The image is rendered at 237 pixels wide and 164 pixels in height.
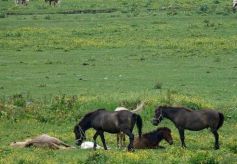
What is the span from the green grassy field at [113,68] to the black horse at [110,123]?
52 centimetres

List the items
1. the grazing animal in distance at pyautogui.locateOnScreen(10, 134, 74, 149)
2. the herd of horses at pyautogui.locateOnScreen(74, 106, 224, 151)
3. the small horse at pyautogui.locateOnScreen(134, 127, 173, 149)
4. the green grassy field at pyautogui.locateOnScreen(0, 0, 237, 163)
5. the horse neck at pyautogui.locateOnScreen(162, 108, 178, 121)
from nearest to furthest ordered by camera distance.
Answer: the herd of horses at pyautogui.locateOnScreen(74, 106, 224, 151)
the grazing animal in distance at pyautogui.locateOnScreen(10, 134, 74, 149)
the small horse at pyautogui.locateOnScreen(134, 127, 173, 149)
the horse neck at pyautogui.locateOnScreen(162, 108, 178, 121)
the green grassy field at pyautogui.locateOnScreen(0, 0, 237, 163)

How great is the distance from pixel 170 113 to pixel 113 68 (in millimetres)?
11856

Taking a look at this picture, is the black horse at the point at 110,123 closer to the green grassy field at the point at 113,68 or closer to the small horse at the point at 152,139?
the green grassy field at the point at 113,68

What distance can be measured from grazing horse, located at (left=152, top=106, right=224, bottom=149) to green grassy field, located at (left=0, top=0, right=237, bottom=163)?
444 mm

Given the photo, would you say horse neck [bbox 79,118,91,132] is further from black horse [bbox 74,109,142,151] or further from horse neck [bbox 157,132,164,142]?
horse neck [bbox 157,132,164,142]

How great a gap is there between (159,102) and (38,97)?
3914mm

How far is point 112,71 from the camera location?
2891 centimetres

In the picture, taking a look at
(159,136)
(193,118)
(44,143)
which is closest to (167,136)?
(159,136)

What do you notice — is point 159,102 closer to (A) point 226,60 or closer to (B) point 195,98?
(B) point 195,98

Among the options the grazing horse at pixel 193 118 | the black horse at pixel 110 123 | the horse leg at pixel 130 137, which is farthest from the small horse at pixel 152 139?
the horse leg at pixel 130 137

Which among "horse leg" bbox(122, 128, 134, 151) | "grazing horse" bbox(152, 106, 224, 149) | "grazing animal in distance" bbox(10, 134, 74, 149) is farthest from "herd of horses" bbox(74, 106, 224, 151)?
"grazing animal in distance" bbox(10, 134, 74, 149)

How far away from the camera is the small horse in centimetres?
1769

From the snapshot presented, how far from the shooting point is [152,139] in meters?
17.7

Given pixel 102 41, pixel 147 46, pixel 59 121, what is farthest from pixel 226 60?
pixel 59 121
